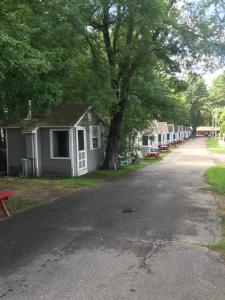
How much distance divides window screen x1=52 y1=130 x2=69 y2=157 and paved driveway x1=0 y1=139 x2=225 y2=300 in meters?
8.25

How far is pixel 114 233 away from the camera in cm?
801

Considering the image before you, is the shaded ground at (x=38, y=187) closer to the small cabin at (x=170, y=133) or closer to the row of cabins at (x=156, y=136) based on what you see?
the row of cabins at (x=156, y=136)

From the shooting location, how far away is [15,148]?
67.2 ft

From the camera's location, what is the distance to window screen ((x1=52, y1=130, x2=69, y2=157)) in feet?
65.3

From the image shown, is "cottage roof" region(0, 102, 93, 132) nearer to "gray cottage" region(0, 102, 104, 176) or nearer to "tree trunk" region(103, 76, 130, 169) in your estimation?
"gray cottage" region(0, 102, 104, 176)

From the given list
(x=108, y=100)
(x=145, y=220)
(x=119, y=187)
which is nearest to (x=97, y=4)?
(x=108, y=100)

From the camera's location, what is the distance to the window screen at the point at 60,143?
65.3 ft

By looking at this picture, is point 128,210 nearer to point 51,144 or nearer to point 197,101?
point 51,144

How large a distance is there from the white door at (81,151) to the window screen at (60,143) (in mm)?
689

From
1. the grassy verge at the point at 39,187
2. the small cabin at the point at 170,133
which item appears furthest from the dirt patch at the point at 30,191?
the small cabin at the point at 170,133

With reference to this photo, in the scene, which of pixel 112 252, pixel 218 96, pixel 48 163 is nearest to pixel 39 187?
pixel 48 163

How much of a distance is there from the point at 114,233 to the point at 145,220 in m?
1.44

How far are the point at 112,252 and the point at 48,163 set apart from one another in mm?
→ 13723

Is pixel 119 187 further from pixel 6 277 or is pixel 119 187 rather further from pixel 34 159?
pixel 6 277
